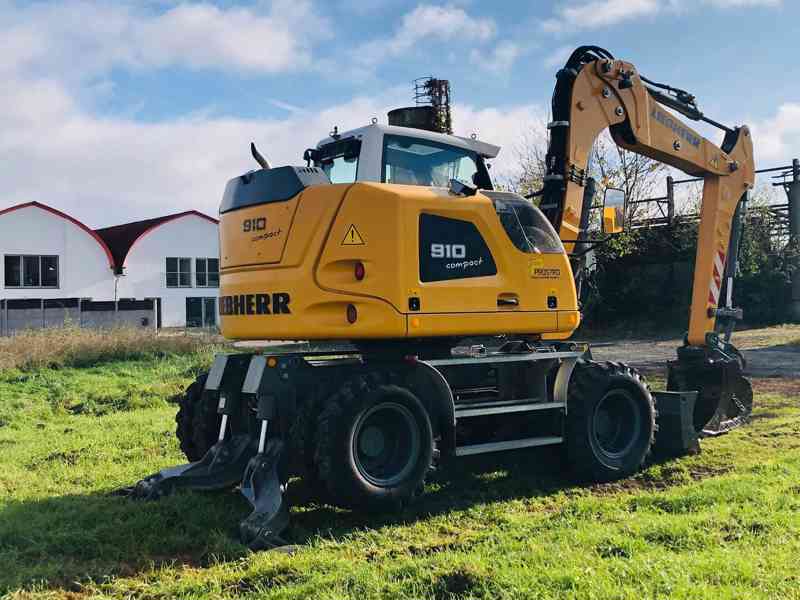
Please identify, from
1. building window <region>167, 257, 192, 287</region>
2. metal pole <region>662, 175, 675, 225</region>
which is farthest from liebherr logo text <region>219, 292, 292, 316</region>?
building window <region>167, 257, 192, 287</region>

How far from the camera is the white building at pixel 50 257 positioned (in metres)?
36.5

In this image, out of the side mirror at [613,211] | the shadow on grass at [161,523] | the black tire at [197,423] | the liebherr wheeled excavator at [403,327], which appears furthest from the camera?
the side mirror at [613,211]

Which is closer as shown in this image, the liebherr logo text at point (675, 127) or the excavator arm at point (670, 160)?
the excavator arm at point (670, 160)

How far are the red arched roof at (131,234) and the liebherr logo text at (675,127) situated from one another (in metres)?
34.5

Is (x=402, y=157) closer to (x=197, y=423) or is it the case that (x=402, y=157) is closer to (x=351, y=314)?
(x=351, y=314)

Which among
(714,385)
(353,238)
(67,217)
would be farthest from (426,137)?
(67,217)

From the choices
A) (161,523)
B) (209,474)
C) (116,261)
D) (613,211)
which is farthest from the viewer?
(116,261)

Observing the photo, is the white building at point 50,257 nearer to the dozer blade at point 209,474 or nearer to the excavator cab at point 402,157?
the excavator cab at point 402,157

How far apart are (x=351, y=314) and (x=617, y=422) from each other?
306cm

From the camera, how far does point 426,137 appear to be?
7449 millimetres

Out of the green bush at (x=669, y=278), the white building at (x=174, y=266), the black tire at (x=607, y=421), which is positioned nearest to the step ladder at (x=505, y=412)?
the black tire at (x=607, y=421)

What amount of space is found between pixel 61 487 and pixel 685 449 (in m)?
6.01

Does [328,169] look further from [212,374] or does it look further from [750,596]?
[750,596]

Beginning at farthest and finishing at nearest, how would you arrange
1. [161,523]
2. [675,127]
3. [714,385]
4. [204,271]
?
[204,271]
[675,127]
[714,385]
[161,523]
